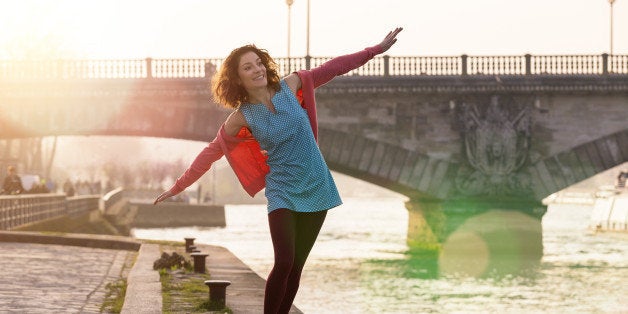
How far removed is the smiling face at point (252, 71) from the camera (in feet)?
21.4

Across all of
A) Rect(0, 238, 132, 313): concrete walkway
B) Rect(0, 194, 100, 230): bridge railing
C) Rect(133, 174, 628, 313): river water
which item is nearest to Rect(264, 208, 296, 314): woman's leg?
Rect(0, 238, 132, 313): concrete walkway

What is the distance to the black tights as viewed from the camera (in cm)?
627

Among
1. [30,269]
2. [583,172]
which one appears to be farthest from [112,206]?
[30,269]

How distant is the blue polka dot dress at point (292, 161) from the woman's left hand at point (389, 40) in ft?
2.06

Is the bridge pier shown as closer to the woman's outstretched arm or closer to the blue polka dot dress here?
the woman's outstretched arm

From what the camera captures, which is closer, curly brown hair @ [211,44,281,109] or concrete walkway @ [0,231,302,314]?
curly brown hair @ [211,44,281,109]

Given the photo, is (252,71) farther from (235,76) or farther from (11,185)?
(11,185)

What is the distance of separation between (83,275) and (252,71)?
745cm

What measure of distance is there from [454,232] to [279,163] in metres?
30.4

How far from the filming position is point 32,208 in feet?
99.3

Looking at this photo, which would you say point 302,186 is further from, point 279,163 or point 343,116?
point 343,116

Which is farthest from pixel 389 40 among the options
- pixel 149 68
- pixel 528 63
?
pixel 528 63

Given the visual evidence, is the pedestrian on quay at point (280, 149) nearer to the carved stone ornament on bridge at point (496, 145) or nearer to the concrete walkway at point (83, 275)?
the concrete walkway at point (83, 275)

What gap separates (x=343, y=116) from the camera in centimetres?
3669
